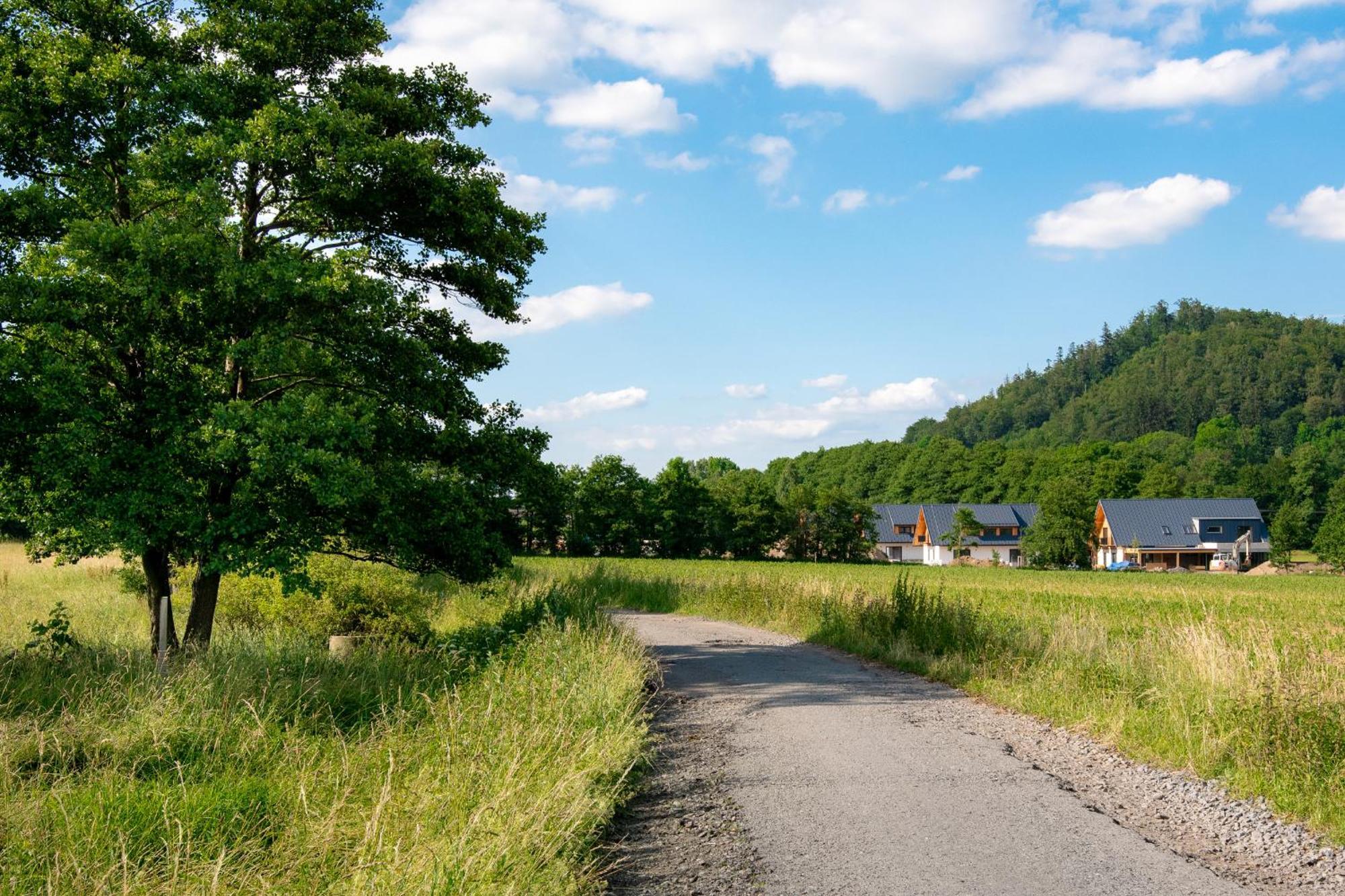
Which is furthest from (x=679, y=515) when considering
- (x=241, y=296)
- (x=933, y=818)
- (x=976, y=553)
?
(x=933, y=818)

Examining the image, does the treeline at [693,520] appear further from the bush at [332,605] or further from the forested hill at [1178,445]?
the bush at [332,605]

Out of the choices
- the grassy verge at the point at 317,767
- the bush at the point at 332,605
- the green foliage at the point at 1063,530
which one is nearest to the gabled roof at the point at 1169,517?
the green foliage at the point at 1063,530

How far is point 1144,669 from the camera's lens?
10.6 metres

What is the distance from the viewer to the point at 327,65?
571 inches

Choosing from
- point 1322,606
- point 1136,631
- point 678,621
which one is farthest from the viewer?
point 1322,606

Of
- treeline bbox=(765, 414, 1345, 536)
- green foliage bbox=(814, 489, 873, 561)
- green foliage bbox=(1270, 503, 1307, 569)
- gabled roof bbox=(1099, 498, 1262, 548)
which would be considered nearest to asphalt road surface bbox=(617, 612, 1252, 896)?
green foliage bbox=(814, 489, 873, 561)

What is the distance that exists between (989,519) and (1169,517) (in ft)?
63.9

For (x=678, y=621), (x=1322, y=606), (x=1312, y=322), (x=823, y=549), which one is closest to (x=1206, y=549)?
(x=823, y=549)

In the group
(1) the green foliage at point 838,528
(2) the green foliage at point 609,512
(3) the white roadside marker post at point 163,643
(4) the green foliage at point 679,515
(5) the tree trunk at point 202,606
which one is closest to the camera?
(3) the white roadside marker post at point 163,643

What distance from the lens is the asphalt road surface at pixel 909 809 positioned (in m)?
5.21

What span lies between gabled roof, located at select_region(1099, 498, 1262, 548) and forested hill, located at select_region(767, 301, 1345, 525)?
5.69 meters

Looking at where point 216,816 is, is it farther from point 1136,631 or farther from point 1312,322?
point 1312,322

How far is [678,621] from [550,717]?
16.4 metres

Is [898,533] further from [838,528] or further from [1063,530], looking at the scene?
[1063,530]
